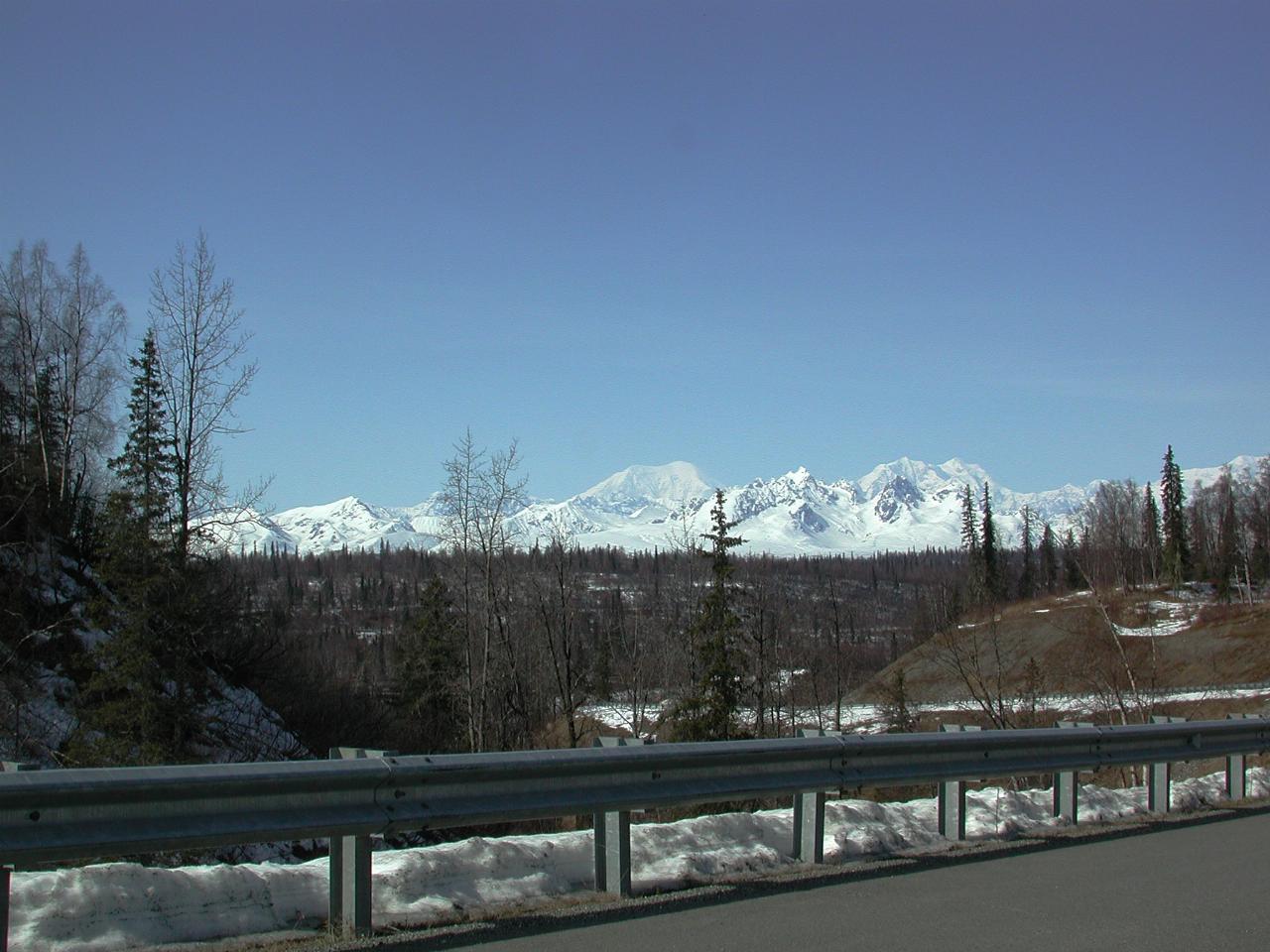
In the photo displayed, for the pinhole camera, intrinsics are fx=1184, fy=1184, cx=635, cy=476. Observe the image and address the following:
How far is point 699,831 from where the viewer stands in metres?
8.48

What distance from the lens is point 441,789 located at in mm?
6457

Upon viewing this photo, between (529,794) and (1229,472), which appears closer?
(529,794)

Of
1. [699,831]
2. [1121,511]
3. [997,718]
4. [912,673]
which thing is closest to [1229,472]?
[1121,511]

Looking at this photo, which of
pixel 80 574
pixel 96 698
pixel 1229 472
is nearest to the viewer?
pixel 96 698

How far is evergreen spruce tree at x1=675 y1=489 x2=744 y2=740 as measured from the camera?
1542 inches

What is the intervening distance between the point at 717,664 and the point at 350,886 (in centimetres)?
3455

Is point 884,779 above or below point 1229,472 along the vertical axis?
below

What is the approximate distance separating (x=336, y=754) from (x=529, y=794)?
3.69 feet

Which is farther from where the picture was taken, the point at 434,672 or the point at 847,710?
the point at 847,710

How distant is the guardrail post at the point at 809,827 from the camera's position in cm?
849

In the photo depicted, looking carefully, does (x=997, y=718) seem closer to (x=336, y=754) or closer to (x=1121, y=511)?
(x=336, y=754)

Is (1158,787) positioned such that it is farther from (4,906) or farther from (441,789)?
(4,906)

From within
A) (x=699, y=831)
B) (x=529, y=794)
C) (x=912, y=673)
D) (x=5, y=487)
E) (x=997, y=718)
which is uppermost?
(x=5, y=487)

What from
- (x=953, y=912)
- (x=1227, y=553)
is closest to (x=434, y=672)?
(x=953, y=912)
